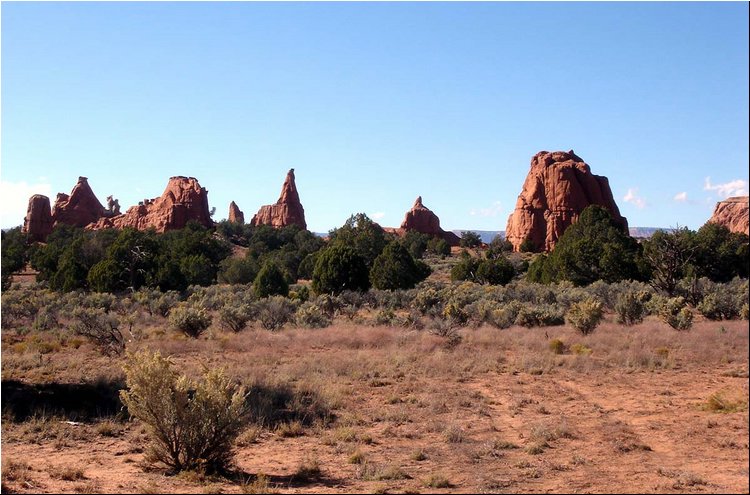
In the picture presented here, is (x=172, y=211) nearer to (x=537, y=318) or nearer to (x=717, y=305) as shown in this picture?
(x=537, y=318)

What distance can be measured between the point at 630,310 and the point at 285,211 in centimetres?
10198

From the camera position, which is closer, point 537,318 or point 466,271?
point 537,318

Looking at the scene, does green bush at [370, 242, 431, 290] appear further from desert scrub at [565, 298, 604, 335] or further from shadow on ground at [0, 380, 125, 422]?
shadow on ground at [0, 380, 125, 422]

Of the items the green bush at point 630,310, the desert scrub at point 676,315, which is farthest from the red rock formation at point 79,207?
the desert scrub at point 676,315

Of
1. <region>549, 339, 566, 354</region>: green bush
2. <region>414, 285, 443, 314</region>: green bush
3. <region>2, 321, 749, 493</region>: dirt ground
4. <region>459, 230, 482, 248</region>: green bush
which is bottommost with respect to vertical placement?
<region>2, 321, 749, 493</region>: dirt ground

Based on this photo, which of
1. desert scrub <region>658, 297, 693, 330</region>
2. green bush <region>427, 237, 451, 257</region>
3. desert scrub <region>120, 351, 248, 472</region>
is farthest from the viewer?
green bush <region>427, 237, 451, 257</region>

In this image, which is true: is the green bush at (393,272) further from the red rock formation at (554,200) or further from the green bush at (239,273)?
the red rock formation at (554,200)

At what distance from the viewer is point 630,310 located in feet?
71.4

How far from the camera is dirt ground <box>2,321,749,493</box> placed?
26.0 ft

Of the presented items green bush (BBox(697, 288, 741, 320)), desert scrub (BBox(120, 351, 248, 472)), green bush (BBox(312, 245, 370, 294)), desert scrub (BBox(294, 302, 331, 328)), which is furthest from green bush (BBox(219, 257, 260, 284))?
desert scrub (BBox(120, 351, 248, 472))

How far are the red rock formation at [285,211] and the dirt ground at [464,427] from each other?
10044 centimetres

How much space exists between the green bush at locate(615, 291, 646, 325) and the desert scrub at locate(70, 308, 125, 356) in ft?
54.5

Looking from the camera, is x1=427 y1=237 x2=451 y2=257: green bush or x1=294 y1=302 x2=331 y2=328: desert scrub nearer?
x1=294 y1=302 x2=331 y2=328: desert scrub

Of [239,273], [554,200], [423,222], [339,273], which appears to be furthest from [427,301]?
[423,222]
